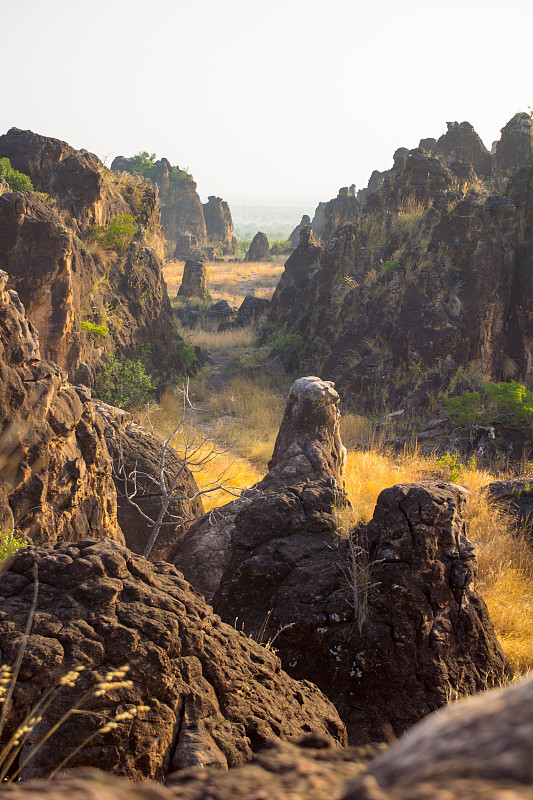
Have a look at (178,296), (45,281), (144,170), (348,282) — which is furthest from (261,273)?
(45,281)

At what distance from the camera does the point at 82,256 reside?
451 inches

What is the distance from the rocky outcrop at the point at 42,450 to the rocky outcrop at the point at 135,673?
119cm

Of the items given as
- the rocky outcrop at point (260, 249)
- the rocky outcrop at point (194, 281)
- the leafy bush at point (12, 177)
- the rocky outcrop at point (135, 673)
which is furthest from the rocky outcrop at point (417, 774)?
the rocky outcrop at point (260, 249)

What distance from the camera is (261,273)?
134ft

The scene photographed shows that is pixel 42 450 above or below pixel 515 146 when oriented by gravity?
below

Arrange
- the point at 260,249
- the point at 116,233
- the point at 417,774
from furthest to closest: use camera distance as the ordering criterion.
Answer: the point at 260,249 < the point at 116,233 < the point at 417,774

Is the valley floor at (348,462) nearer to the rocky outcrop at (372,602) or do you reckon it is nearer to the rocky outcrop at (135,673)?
the rocky outcrop at (372,602)

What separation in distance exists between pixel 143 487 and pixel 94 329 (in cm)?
582

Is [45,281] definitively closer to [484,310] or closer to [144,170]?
[484,310]

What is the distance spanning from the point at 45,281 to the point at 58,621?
25.2 feet

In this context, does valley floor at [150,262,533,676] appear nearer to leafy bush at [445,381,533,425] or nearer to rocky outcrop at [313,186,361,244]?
leafy bush at [445,381,533,425]

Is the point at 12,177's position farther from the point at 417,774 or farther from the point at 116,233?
the point at 417,774

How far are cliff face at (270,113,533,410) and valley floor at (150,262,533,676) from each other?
5.22 ft

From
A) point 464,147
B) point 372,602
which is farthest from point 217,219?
point 372,602
